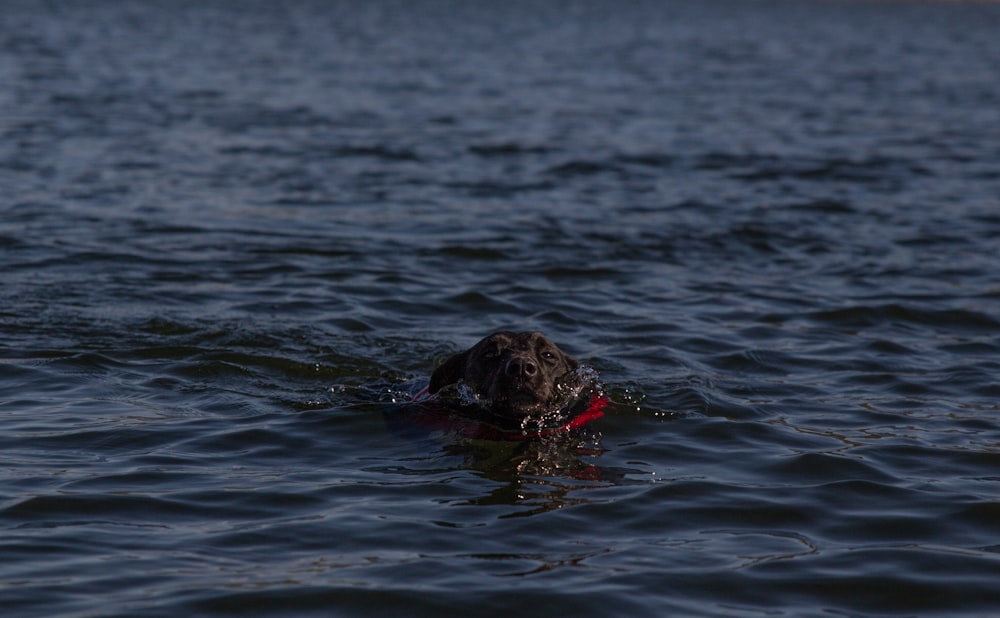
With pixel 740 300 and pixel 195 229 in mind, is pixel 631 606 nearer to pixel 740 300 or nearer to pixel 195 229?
pixel 740 300

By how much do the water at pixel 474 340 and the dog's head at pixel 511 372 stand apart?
33cm

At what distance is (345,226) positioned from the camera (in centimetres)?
1491

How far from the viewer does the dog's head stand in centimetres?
806

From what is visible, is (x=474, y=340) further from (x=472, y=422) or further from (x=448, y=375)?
(x=472, y=422)

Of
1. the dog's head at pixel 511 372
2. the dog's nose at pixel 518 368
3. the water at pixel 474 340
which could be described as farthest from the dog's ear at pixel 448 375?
the dog's nose at pixel 518 368

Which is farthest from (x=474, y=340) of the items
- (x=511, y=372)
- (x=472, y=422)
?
(x=511, y=372)

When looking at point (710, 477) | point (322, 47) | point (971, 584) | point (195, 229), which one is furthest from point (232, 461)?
point (322, 47)

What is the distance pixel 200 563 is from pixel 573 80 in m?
28.5

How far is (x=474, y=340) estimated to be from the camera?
10727mm

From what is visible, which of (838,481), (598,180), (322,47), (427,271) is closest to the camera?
(838,481)

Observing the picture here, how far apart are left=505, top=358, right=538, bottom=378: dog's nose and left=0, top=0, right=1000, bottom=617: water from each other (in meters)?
0.48

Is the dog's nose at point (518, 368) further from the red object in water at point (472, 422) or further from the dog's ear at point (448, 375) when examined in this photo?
the dog's ear at point (448, 375)

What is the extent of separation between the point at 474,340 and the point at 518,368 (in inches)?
109

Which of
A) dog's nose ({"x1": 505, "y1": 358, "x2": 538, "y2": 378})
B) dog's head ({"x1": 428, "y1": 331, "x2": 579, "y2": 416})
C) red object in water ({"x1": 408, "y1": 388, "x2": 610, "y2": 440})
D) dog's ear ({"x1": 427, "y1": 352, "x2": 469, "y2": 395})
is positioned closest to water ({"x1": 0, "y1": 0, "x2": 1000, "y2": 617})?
red object in water ({"x1": 408, "y1": 388, "x2": 610, "y2": 440})
